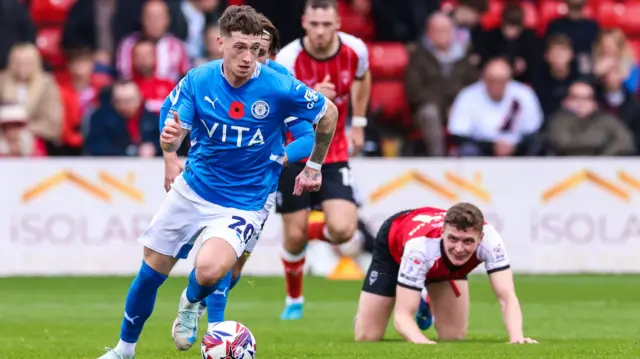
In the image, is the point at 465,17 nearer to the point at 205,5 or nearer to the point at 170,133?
the point at 205,5

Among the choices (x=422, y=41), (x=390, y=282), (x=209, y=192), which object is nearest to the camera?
(x=209, y=192)

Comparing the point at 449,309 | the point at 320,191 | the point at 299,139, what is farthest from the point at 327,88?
the point at 299,139

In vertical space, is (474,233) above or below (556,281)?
above

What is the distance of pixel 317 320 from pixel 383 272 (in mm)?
1608

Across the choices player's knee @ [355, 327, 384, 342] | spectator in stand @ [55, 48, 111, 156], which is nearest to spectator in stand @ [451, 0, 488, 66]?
spectator in stand @ [55, 48, 111, 156]

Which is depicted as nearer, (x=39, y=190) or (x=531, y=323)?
(x=531, y=323)

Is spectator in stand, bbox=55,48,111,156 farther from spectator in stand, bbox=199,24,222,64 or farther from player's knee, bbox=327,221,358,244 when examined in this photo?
player's knee, bbox=327,221,358,244

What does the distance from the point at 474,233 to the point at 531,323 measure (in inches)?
107

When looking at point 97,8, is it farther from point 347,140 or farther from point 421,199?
point 347,140

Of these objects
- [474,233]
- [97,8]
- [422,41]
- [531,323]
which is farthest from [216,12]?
[474,233]

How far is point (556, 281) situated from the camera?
16500mm

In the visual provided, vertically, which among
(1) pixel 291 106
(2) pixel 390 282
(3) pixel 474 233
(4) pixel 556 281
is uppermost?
(1) pixel 291 106

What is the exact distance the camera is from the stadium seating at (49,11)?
1972cm

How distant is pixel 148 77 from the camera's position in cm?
1819
